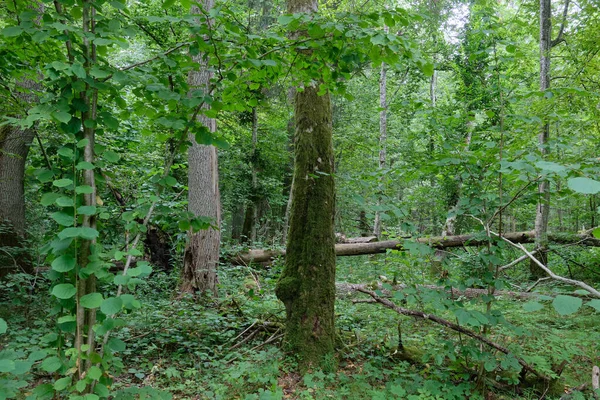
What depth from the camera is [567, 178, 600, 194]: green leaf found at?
1.61 metres

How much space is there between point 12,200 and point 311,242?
6.31 m

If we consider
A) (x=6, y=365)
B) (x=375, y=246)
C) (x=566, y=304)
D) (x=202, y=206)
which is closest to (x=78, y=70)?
(x=6, y=365)

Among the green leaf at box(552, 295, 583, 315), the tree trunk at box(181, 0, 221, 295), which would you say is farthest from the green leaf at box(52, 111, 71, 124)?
the tree trunk at box(181, 0, 221, 295)

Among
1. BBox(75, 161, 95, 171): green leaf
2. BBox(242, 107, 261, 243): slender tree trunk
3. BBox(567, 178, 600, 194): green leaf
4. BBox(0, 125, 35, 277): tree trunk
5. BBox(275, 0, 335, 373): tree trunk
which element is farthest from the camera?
BBox(242, 107, 261, 243): slender tree trunk

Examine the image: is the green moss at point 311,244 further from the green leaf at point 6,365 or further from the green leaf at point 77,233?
the green leaf at point 6,365

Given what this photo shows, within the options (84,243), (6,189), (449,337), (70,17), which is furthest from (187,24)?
(6,189)

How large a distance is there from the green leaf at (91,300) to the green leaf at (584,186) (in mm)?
2315

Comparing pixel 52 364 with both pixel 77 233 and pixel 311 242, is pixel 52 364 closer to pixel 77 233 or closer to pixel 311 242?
pixel 77 233

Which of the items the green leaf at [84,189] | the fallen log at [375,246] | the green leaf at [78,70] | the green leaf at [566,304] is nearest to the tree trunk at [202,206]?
the fallen log at [375,246]

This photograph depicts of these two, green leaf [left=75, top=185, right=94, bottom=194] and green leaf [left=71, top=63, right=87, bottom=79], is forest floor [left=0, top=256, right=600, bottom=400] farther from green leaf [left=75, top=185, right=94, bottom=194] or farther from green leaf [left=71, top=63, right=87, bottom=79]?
green leaf [left=71, top=63, right=87, bottom=79]

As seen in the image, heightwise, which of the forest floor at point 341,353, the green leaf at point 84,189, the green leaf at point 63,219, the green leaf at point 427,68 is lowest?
the forest floor at point 341,353

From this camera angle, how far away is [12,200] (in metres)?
6.80

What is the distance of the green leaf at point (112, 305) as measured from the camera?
67.4 inches

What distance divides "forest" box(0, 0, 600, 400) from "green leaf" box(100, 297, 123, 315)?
0.13 feet
